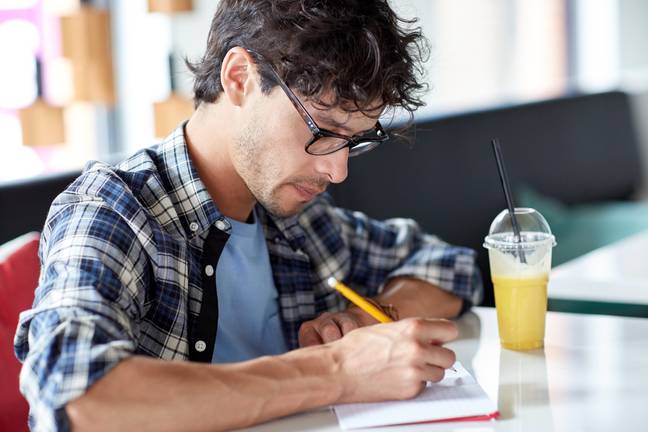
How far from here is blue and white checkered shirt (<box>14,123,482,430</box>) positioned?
1.11 meters

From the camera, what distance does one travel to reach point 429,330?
1270 millimetres

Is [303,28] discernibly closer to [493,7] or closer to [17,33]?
[17,33]

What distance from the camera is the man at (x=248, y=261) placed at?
1.12 m

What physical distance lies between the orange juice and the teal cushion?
1.72 metres

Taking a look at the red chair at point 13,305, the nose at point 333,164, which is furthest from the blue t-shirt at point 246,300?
the red chair at point 13,305

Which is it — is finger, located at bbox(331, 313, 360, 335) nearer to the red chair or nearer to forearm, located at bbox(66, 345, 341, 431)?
forearm, located at bbox(66, 345, 341, 431)

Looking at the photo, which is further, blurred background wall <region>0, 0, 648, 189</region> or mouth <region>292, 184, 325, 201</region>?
blurred background wall <region>0, 0, 648, 189</region>

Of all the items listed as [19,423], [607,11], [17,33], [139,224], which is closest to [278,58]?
[139,224]

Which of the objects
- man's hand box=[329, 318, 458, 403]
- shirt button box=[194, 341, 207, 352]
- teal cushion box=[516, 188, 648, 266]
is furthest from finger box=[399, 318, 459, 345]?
teal cushion box=[516, 188, 648, 266]

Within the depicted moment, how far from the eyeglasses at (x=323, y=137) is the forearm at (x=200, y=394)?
354mm

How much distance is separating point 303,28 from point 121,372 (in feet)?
1.89

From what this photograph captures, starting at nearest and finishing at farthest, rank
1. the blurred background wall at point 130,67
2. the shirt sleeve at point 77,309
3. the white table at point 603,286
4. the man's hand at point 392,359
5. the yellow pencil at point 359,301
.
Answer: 1. the shirt sleeve at point 77,309
2. the man's hand at point 392,359
3. the yellow pencil at point 359,301
4. the white table at point 603,286
5. the blurred background wall at point 130,67

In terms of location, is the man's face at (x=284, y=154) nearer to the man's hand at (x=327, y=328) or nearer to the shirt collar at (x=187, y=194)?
the shirt collar at (x=187, y=194)

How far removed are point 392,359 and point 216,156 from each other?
497 mm
